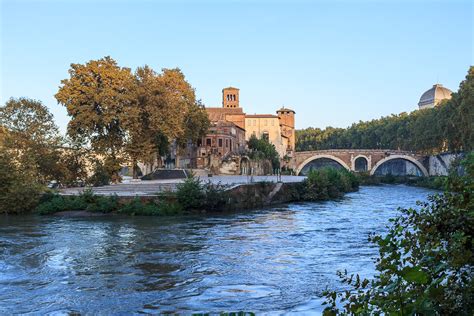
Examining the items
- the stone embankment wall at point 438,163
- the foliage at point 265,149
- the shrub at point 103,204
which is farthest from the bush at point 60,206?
the stone embankment wall at point 438,163

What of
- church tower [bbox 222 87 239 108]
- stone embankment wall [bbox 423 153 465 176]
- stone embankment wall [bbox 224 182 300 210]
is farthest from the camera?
church tower [bbox 222 87 239 108]

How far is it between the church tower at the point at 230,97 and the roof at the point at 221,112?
6367 mm

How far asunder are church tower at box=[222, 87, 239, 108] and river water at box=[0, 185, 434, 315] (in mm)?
73697

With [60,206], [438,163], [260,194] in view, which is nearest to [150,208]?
[60,206]

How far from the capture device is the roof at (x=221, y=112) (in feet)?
262

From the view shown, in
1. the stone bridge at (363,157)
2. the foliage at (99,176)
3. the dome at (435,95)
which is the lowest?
the foliage at (99,176)

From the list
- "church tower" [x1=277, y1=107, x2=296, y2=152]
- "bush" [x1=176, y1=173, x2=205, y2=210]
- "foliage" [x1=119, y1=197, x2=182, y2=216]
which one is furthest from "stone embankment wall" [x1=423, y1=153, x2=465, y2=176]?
"foliage" [x1=119, y1=197, x2=182, y2=216]

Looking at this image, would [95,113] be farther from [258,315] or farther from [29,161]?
[258,315]

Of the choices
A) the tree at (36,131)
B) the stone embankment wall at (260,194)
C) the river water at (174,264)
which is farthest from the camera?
the tree at (36,131)

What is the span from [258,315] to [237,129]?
218ft

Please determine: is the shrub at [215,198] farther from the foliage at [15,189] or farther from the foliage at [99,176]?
the foliage at [99,176]

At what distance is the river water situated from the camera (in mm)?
8320

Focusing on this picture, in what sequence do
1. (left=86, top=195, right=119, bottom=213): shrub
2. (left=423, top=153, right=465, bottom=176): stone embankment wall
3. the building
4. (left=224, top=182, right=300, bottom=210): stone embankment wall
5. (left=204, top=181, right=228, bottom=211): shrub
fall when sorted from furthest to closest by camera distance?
1. (left=423, top=153, right=465, bottom=176): stone embankment wall
2. the building
3. (left=224, top=182, right=300, bottom=210): stone embankment wall
4. (left=204, top=181, right=228, bottom=211): shrub
5. (left=86, top=195, right=119, bottom=213): shrub

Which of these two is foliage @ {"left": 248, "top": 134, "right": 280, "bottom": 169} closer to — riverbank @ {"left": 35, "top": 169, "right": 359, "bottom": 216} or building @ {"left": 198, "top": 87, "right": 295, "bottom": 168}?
building @ {"left": 198, "top": 87, "right": 295, "bottom": 168}
